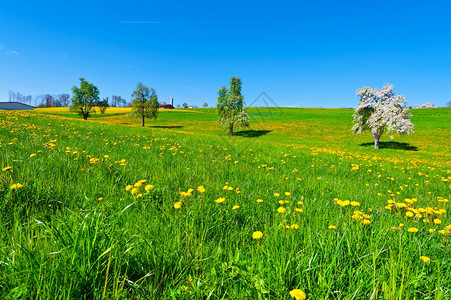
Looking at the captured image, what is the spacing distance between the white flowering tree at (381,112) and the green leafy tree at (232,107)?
1903cm

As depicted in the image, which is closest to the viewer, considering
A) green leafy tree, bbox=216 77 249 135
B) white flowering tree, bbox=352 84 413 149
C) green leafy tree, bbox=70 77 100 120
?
white flowering tree, bbox=352 84 413 149

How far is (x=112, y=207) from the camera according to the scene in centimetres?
251

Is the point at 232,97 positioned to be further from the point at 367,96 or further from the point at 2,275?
the point at 2,275

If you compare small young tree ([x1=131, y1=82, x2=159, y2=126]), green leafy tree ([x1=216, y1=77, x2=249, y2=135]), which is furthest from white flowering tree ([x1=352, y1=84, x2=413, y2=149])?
small young tree ([x1=131, y1=82, x2=159, y2=126])

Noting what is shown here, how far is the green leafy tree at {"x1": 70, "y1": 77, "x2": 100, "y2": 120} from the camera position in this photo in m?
55.4

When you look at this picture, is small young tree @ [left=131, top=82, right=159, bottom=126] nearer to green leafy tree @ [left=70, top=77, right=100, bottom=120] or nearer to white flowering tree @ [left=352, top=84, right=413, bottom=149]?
green leafy tree @ [left=70, top=77, right=100, bottom=120]

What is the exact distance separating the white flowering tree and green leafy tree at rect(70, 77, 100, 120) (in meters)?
64.1

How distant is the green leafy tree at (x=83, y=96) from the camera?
5538 centimetres

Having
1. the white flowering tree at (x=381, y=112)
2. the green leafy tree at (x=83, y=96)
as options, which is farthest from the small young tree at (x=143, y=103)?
the white flowering tree at (x=381, y=112)

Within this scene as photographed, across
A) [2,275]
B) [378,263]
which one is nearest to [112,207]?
[2,275]

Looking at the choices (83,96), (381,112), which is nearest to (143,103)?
(83,96)

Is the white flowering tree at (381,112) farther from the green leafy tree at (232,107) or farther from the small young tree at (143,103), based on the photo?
the small young tree at (143,103)

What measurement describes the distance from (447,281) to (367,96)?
3681cm

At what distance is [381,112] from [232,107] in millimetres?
24569
